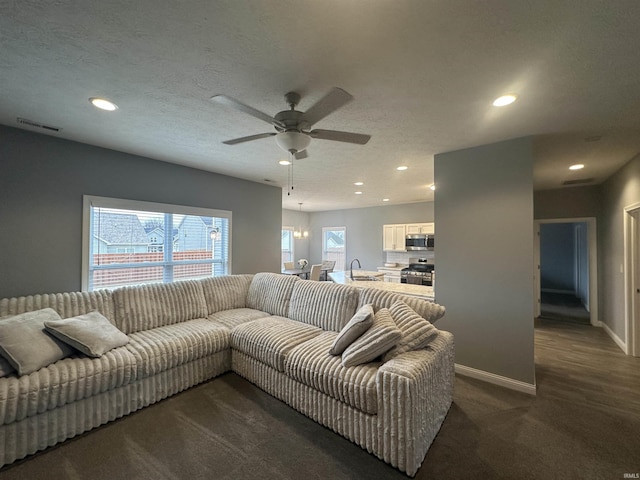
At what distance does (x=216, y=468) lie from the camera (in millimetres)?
1792

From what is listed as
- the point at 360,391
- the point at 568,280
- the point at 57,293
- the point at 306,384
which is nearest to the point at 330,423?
the point at 306,384

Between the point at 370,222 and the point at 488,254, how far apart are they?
5232 mm

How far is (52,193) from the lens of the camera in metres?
2.90

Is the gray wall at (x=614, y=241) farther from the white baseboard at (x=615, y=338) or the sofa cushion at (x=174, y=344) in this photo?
the sofa cushion at (x=174, y=344)

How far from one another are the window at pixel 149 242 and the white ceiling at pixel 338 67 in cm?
97

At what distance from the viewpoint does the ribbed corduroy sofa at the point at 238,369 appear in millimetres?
1800

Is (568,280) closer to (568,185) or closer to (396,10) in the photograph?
(568,185)

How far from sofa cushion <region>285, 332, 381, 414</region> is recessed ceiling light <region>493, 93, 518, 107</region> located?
2.30 metres

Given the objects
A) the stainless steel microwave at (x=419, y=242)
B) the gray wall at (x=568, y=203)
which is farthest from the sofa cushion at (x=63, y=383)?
the gray wall at (x=568, y=203)

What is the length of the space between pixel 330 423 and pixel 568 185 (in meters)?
6.01

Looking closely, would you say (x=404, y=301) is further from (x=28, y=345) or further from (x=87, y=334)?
(x=28, y=345)

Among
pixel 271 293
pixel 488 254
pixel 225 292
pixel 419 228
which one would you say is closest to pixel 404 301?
pixel 488 254

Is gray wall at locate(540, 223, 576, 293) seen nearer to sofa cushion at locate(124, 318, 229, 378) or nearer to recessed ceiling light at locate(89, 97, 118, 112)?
sofa cushion at locate(124, 318, 229, 378)

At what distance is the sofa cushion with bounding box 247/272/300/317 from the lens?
3639 millimetres
